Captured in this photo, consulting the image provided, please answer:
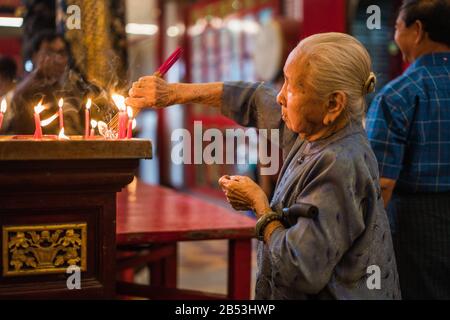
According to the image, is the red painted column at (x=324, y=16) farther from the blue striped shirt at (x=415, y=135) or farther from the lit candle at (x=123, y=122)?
the lit candle at (x=123, y=122)

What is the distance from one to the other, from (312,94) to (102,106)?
868 mm

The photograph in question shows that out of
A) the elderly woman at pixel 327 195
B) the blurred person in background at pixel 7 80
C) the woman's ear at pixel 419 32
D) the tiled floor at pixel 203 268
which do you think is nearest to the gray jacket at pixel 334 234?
the elderly woman at pixel 327 195

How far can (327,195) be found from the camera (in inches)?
56.3

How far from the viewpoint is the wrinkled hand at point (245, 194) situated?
1.57 metres

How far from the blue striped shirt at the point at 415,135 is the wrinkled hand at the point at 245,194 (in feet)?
2.83

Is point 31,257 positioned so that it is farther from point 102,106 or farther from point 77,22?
point 77,22

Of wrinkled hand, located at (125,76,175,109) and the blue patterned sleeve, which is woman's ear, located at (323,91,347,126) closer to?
wrinkled hand, located at (125,76,175,109)

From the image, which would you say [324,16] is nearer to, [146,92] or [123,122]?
[146,92]

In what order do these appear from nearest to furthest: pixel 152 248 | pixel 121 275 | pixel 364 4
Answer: pixel 152 248, pixel 121 275, pixel 364 4

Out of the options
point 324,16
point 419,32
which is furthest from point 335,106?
point 324,16

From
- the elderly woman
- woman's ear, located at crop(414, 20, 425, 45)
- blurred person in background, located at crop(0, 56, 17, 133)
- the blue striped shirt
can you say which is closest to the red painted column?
blurred person in background, located at crop(0, 56, 17, 133)

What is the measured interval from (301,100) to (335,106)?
8 centimetres

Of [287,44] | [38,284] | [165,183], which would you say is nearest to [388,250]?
[38,284]
